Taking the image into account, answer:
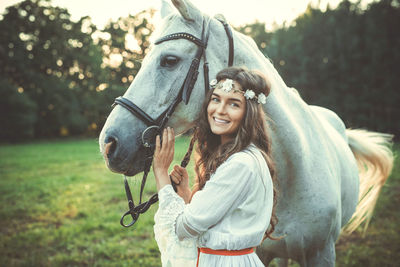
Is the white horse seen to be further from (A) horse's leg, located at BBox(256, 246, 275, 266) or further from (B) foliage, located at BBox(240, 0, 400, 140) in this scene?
(B) foliage, located at BBox(240, 0, 400, 140)

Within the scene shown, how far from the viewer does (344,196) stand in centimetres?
261

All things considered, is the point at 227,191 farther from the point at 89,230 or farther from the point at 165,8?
the point at 89,230

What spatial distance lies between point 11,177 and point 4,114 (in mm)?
19267

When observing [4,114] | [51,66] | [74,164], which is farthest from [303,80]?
[51,66]

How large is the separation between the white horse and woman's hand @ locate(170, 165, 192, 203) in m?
0.24

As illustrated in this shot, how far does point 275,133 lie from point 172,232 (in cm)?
99

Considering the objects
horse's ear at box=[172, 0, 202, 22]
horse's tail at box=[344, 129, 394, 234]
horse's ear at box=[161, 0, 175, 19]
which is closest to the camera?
horse's ear at box=[172, 0, 202, 22]

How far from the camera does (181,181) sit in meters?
1.81

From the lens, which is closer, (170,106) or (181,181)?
(170,106)

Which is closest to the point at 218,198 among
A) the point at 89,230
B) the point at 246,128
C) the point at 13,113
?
the point at 246,128

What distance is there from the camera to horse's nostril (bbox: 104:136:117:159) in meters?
1.52

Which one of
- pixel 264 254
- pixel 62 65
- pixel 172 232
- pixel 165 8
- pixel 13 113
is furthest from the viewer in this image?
pixel 62 65

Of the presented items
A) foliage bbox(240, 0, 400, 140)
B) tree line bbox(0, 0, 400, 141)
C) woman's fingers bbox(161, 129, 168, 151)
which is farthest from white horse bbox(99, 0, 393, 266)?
foliage bbox(240, 0, 400, 140)

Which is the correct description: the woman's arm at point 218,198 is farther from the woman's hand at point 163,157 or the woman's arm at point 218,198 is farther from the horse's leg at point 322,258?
the horse's leg at point 322,258
